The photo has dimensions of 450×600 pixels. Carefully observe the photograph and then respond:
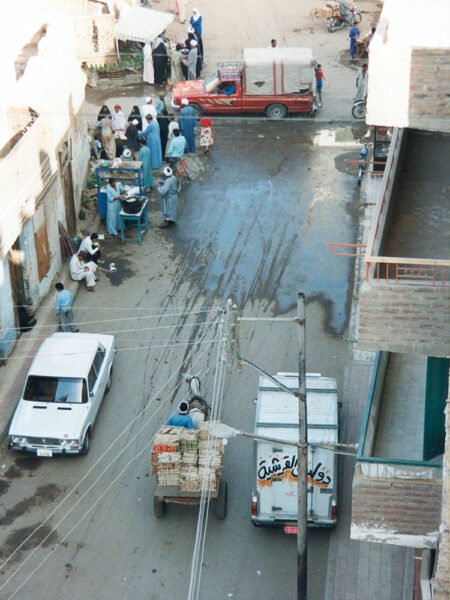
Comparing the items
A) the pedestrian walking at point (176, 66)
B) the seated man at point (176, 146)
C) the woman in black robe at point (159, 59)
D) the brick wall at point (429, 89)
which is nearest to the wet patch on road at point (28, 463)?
the brick wall at point (429, 89)

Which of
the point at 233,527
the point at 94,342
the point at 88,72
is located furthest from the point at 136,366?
the point at 88,72

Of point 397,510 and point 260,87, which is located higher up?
point 397,510

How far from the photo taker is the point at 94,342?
19453mm

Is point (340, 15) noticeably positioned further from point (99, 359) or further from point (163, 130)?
point (99, 359)

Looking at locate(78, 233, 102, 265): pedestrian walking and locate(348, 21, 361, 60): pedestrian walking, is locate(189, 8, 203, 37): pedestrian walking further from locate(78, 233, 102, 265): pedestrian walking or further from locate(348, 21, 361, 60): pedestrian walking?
locate(78, 233, 102, 265): pedestrian walking

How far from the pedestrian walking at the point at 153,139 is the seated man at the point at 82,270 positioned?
640 cm

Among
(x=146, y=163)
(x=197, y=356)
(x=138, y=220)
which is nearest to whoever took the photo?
(x=197, y=356)

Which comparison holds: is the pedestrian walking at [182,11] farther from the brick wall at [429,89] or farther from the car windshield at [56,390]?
the brick wall at [429,89]

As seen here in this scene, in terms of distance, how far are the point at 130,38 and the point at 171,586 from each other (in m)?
24.4

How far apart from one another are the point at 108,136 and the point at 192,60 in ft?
24.7

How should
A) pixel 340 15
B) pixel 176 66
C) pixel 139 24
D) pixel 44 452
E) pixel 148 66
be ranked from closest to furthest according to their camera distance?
pixel 44 452 < pixel 176 66 < pixel 148 66 < pixel 139 24 < pixel 340 15

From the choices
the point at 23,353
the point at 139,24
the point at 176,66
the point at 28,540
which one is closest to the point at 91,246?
the point at 23,353

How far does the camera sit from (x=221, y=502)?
1652 centimetres

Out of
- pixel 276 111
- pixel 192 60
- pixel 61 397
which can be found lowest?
pixel 61 397
